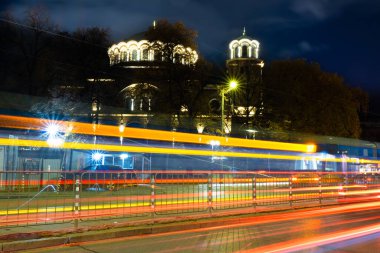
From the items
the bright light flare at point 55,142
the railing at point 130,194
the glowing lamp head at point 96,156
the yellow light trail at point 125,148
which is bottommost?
the railing at point 130,194

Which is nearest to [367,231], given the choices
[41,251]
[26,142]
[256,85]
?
[41,251]

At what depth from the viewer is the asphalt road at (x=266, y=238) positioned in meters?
10.6

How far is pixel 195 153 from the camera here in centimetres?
3042

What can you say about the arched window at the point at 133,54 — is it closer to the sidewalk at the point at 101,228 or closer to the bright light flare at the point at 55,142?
the bright light flare at the point at 55,142

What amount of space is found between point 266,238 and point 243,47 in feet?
251

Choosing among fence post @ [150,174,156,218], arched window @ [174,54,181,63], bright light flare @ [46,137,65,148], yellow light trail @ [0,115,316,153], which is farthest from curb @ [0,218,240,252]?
A: arched window @ [174,54,181,63]

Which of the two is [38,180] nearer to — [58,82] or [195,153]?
[195,153]

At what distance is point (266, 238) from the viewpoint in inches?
470

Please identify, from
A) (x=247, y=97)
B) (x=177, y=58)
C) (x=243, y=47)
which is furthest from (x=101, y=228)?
(x=243, y=47)

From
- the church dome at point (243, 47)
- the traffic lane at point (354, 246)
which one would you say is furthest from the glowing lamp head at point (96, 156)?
the church dome at point (243, 47)

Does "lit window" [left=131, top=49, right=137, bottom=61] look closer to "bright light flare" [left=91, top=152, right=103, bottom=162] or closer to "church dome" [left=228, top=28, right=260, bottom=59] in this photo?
"church dome" [left=228, top=28, right=260, bottom=59]

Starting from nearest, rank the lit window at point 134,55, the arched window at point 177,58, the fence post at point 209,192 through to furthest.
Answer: the fence post at point 209,192 → the arched window at point 177,58 → the lit window at point 134,55

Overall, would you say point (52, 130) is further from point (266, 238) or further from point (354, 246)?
point (354, 246)

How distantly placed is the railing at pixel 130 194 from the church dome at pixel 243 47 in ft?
220
